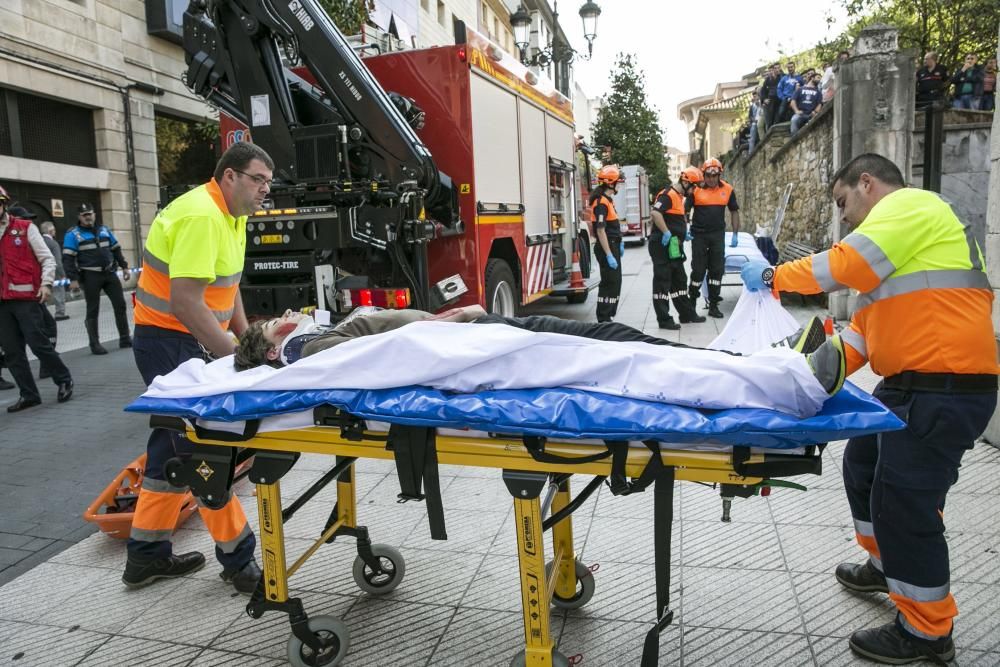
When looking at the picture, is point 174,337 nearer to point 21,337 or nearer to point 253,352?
point 253,352

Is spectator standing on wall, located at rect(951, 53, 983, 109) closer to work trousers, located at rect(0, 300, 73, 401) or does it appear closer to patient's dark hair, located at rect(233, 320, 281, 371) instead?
patient's dark hair, located at rect(233, 320, 281, 371)

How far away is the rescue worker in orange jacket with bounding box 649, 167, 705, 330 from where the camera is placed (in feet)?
30.2

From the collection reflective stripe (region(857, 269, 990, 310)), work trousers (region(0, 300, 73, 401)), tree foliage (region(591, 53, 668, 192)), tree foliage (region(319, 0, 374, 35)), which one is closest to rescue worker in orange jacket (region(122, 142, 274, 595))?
reflective stripe (region(857, 269, 990, 310))

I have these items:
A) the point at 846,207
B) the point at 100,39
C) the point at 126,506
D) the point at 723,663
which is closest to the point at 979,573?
the point at 723,663

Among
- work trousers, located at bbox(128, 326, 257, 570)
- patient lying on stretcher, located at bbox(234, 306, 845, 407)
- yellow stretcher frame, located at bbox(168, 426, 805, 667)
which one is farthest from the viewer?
→ work trousers, located at bbox(128, 326, 257, 570)

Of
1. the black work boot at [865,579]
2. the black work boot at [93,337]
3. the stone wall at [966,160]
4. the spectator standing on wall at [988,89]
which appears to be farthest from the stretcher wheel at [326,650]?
the spectator standing on wall at [988,89]

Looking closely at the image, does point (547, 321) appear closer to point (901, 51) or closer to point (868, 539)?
point (868, 539)

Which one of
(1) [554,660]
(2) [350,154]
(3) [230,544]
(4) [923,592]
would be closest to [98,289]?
(2) [350,154]

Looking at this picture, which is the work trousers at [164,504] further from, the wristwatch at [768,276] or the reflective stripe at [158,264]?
the wristwatch at [768,276]

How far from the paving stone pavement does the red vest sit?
243 cm

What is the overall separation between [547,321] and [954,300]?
1.38 metres

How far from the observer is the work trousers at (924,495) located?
2.61m

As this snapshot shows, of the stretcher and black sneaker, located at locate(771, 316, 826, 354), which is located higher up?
black sneaker, located at locate(771, 316, 826, 354)

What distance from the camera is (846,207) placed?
297cm
